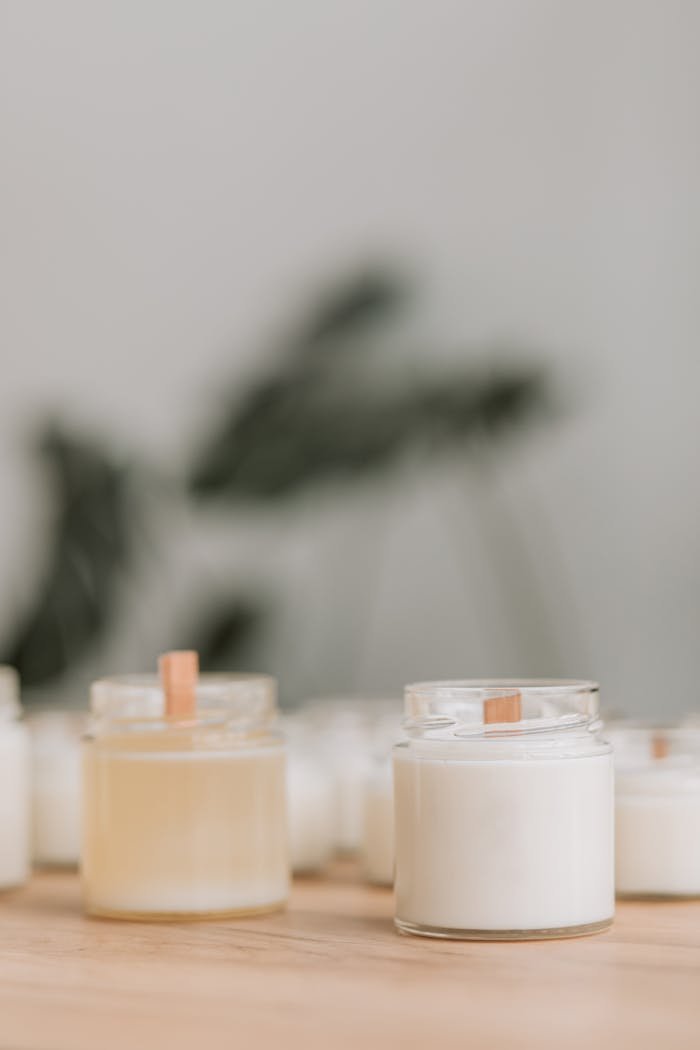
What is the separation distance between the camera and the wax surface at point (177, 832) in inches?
33.9

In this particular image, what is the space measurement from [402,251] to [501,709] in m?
1.61

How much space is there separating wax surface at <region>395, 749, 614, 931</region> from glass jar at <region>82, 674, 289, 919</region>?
5.6 inches

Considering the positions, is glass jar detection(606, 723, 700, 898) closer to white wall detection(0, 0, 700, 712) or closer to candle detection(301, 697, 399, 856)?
candle detection(301, 697, 399, 856)

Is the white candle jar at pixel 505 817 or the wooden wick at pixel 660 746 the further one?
the wooden wick at pixel 660 746

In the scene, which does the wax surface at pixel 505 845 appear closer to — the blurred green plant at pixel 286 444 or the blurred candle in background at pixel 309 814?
the blurred candle in background at pixel 309 814

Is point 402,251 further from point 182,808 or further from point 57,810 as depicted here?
point 182,808

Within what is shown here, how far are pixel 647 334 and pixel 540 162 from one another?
0.31m

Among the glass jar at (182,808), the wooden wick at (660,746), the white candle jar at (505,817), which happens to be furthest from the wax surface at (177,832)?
the wooden wick at (660,746)

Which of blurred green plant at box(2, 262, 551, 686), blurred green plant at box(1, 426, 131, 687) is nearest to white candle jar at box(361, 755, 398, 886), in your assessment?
blurred green plant at box(2, 262, 551, 686)

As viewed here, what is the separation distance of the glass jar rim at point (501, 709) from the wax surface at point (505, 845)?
0.07ft

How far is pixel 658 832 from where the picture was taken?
0.87 metres

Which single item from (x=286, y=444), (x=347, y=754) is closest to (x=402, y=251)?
(x=286, y=444)

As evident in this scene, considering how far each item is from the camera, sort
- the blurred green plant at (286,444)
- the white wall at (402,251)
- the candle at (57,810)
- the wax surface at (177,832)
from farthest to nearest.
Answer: the blurred green plant at (286,444), the white wall at (402,251), the candle at (57,810), the wax surface at (177,832)

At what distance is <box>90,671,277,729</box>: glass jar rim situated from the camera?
89cm
